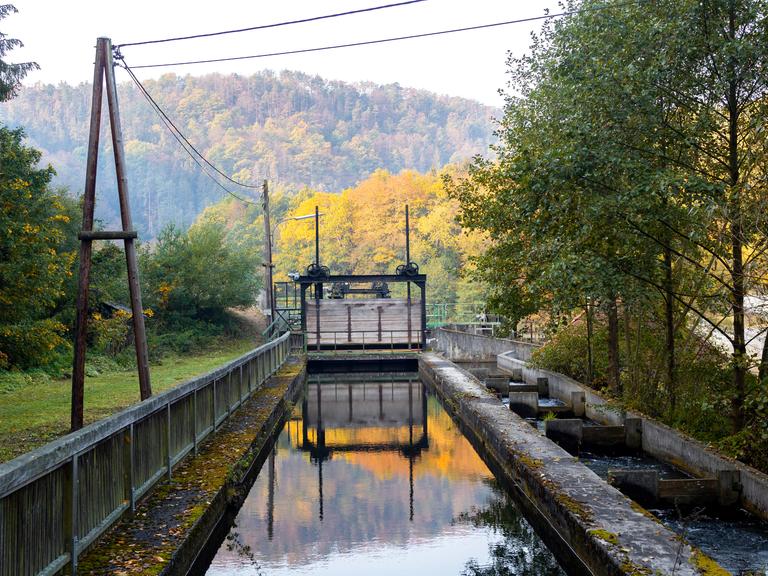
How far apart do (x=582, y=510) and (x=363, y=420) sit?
37.1 ft

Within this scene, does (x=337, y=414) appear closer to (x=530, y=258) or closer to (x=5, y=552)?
(x=530, y=258)

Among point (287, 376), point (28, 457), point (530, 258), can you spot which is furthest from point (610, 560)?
point (287, 376)

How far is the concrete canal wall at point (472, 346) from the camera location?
31938 mm

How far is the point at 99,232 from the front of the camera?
13406mm

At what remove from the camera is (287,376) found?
963 inches

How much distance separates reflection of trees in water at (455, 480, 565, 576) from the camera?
775 cm

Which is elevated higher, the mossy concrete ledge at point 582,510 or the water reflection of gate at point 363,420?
the mossy concrete ledge at point 582,510

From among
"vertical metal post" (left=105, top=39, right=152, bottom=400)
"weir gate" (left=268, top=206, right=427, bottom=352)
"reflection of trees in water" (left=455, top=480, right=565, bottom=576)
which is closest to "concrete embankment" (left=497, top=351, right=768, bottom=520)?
"reflection of trees in water" (left=455, top=480, right=565, bottom=576)

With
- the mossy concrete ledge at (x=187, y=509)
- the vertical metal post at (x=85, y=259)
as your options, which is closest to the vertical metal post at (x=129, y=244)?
the vertical metal post at (x=85, y=259)

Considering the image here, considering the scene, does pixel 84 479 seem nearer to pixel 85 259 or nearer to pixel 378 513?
pixel 378 513

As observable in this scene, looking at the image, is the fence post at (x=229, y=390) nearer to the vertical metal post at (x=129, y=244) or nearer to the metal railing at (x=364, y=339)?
the vertical metal post at (x=129, y=244)

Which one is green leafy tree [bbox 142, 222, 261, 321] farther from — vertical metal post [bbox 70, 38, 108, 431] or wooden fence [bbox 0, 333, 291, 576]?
wooden fence [bbox 0, 333, 291, 576]

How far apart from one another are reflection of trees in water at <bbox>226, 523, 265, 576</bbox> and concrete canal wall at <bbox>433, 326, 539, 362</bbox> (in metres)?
21.3

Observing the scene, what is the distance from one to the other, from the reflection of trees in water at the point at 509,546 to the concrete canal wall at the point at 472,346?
19622mm
